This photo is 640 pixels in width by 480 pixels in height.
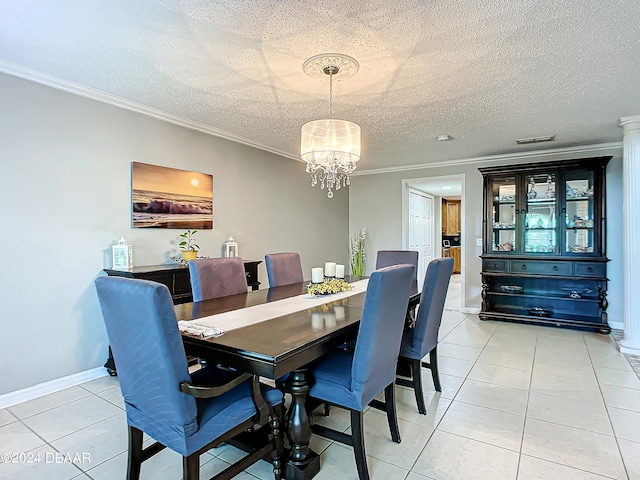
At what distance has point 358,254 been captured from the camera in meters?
6.45

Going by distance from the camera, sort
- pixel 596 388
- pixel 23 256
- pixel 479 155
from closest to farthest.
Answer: pixel 23 256, pixel 596 388, pixel 479 155

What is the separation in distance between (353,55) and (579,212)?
4.03m

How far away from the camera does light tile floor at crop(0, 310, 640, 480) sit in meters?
1.89

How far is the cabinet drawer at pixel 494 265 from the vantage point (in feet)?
16.4

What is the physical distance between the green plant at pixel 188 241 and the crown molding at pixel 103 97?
44.9 inches

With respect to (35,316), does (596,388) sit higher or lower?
lower

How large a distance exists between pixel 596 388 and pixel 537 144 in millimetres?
3111

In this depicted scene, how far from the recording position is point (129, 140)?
331 centimetres

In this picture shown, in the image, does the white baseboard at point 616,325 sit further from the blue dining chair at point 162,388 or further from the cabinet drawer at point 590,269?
the blue dining chair at point 162,388

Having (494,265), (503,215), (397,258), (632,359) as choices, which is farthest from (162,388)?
(503,215)

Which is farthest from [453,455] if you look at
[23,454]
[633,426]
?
[23,454]

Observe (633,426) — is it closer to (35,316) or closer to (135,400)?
(135,400)

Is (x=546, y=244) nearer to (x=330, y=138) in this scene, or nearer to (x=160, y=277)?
(x=330, y=138)

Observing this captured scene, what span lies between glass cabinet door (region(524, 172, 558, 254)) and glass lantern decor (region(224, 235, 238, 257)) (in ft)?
12.8
